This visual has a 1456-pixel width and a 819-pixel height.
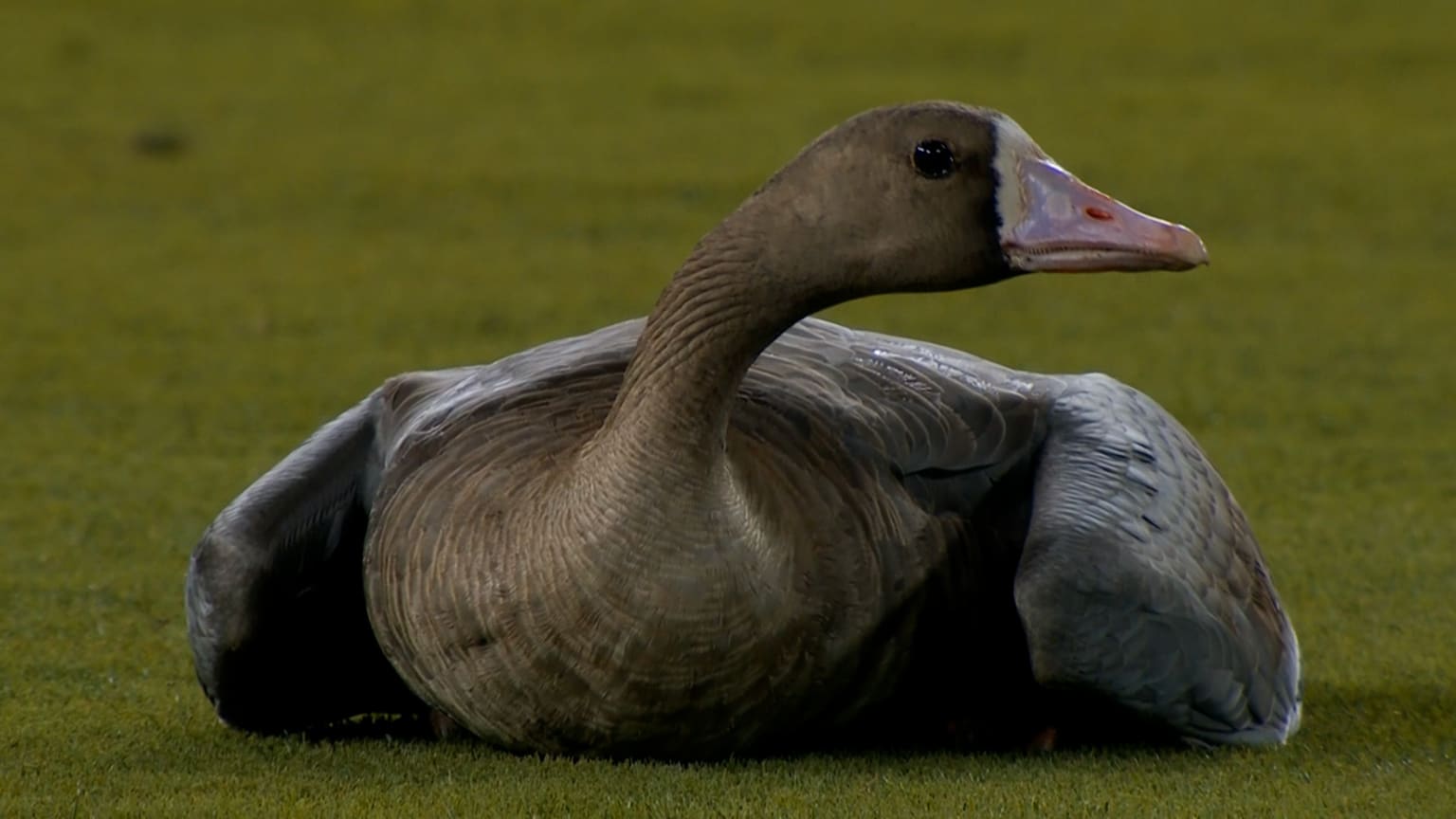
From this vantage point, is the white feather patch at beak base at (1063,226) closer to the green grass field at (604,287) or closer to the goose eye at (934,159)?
the goose eye at (934,159)

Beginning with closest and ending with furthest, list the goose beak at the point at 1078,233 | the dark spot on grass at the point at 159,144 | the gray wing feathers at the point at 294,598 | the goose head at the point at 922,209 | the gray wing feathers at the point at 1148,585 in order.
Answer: the goose beak at the point at 1078,233, the goose head at the point at 922,209, the gray wing feathers at the point at 1148,585, the gray wing feathers at the point at 294,598, the dark spot on grass at the point at 159,144

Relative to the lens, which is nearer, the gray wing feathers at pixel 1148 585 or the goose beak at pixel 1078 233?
the goose beak at pixel 1078 233

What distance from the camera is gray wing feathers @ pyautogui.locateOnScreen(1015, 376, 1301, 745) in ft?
15.4

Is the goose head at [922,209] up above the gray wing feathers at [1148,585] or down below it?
above

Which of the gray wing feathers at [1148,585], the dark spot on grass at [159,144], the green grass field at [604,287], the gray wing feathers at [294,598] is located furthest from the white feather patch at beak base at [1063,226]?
the dark spot on grass at [159,144]

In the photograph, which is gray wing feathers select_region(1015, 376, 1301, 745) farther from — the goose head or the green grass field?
the goose head

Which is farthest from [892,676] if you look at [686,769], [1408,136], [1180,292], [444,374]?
[1408,136]

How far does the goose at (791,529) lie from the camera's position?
4375mm

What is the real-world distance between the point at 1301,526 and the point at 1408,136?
7711 millimetres

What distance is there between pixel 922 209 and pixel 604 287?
674cm

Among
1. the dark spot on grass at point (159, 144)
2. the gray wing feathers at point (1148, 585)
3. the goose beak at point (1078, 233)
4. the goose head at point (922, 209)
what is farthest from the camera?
the dark spot on grass at point (159, 144)

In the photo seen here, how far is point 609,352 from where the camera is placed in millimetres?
5199

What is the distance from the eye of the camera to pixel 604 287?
1103 cm

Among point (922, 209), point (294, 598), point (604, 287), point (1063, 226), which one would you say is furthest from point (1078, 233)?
point (604, 287)
